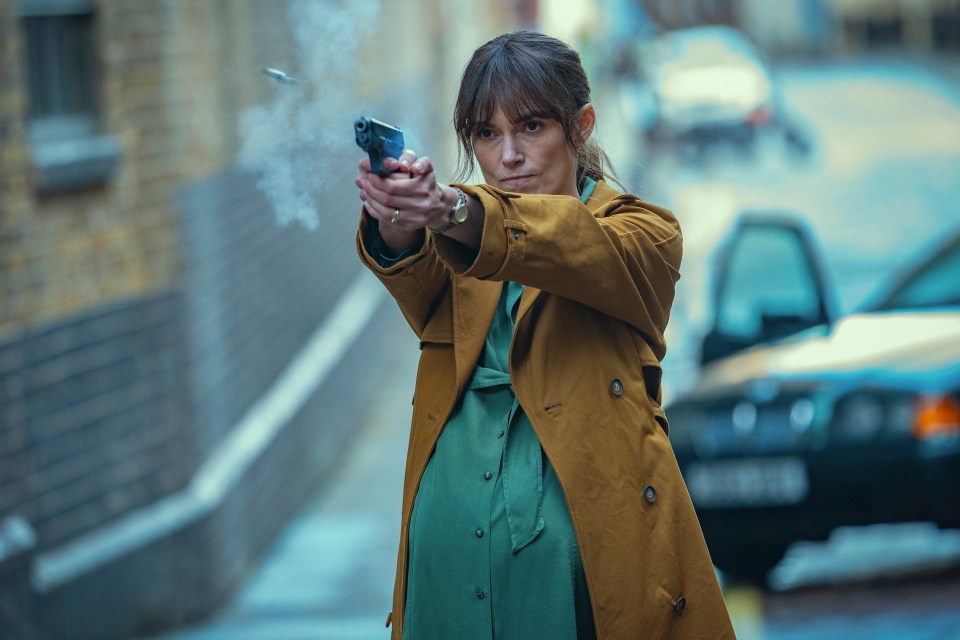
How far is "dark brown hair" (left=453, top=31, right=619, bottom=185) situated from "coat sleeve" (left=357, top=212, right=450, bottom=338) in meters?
0.27

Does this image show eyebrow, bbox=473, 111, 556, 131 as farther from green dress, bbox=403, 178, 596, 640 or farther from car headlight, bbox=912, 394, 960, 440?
car headlight, bbox=912, 394, 960, 440

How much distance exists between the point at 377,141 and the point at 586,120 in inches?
23.9

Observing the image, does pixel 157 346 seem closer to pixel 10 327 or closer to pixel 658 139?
pixel 10 327

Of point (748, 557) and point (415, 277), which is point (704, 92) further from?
point (415, 277)

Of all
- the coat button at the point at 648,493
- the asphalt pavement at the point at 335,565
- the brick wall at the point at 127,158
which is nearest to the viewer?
the coat button at the point at 648,493

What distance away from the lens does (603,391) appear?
91.1 inches

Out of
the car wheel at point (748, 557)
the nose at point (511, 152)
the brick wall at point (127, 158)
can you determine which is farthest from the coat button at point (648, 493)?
the car wheel at point (748, 557)

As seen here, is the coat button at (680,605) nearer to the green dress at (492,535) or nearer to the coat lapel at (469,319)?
the green dress at (492,535)

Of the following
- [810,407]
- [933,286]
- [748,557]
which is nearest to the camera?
[810,407]

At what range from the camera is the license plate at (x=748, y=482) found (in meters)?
5.61

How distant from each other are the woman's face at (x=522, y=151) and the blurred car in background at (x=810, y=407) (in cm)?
345

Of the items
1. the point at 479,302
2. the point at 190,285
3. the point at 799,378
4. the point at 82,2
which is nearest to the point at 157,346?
the point at 190,285

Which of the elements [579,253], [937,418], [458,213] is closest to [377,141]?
[458,213]

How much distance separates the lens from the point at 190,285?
6.46m
